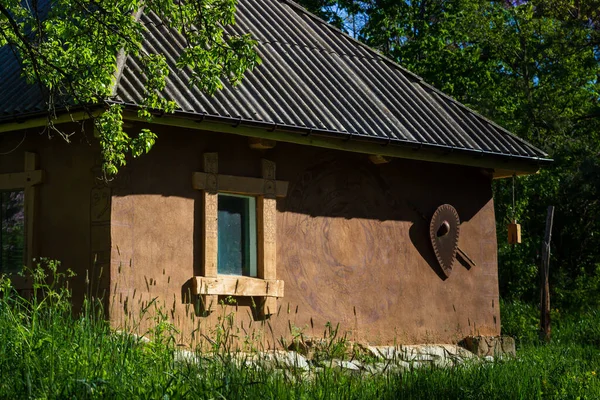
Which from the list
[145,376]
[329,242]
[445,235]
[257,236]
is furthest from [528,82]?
[145,376]

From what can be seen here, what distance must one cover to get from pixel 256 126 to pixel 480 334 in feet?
15.5

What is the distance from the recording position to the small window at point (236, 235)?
1110 centimetres

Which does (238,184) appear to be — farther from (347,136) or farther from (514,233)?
(514,233)

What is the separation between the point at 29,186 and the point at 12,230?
57 centimetres

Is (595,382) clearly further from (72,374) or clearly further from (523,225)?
(523,225)

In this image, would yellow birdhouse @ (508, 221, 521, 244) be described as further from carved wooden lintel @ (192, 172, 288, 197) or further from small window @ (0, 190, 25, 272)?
small window @ (0, 190, 25, 272)

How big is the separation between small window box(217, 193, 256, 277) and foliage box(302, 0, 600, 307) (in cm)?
1070

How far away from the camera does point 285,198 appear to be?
456 inches

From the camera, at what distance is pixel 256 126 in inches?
420

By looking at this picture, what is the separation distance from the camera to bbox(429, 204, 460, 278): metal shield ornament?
13.0 m

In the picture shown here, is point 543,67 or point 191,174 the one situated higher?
point 543,67

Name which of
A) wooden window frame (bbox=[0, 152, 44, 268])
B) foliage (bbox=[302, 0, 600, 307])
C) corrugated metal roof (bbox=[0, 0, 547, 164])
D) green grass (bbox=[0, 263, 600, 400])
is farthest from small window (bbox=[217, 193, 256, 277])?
foliage (bbox=[302, 0, 600, 307])

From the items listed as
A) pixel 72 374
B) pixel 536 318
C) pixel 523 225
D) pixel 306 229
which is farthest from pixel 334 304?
pixel 523 225

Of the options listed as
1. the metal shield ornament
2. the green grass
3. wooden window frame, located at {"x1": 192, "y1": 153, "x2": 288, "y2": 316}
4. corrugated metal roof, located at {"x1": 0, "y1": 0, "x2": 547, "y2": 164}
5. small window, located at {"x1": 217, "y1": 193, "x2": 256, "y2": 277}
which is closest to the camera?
the green grass
